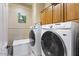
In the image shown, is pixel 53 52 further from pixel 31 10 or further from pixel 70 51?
pixel 31 10

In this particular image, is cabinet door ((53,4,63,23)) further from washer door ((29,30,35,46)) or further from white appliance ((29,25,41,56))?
washer door ((29,30,35,46))

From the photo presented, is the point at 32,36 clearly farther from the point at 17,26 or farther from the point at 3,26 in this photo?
the point at 3,26

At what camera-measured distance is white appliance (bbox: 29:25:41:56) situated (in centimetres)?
209

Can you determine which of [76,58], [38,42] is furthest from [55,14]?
[76,58]

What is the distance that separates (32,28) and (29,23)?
113 millimetres

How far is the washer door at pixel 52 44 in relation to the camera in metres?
1.36

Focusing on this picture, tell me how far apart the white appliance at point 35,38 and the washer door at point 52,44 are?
0.37 m

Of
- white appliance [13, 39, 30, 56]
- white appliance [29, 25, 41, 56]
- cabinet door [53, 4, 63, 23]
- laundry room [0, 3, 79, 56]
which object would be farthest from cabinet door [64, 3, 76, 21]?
white appliance [13, 39, 30, 56]

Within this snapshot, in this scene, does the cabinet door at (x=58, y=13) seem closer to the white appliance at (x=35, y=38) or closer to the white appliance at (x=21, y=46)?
the white appliance at (x=35, y=38)

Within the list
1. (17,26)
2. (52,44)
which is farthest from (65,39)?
(17,26)

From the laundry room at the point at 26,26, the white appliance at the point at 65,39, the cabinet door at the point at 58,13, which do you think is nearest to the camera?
the white appliance at the point at 65,39

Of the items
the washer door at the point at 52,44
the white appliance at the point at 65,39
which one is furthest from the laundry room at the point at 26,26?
the white appliance at the point at 65,39

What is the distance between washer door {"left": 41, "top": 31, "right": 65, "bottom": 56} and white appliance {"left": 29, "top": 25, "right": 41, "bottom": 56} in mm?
374

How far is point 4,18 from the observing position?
7.37 ft
